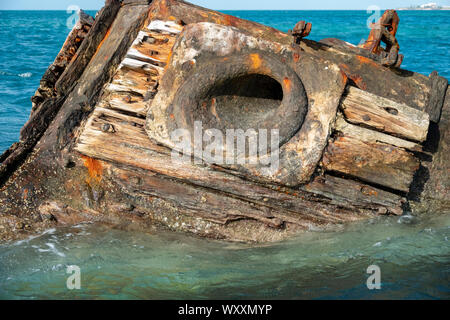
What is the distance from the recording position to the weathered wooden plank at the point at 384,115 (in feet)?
9.15

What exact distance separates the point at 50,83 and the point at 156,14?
941 mm

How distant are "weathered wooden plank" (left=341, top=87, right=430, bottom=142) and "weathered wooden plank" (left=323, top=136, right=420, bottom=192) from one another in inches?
4.5

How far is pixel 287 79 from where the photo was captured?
2748 mm

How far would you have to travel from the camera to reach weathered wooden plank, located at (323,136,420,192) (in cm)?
276

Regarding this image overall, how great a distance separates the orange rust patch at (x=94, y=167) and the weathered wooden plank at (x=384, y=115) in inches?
62.5

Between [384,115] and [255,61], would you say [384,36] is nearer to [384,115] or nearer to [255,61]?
[384,115]

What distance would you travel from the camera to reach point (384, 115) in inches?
110

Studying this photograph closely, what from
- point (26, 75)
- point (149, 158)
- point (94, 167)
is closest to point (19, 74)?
point (26, 75)

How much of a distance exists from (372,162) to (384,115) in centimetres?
30

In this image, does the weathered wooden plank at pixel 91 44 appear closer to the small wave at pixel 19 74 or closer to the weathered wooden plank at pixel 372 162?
the weathered wooden plank at pixel 372 162

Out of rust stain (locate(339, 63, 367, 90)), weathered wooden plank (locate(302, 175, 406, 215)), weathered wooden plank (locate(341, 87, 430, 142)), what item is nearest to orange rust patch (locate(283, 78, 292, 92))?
weathered wooden plank (locate(341, 87, 430, 142))
